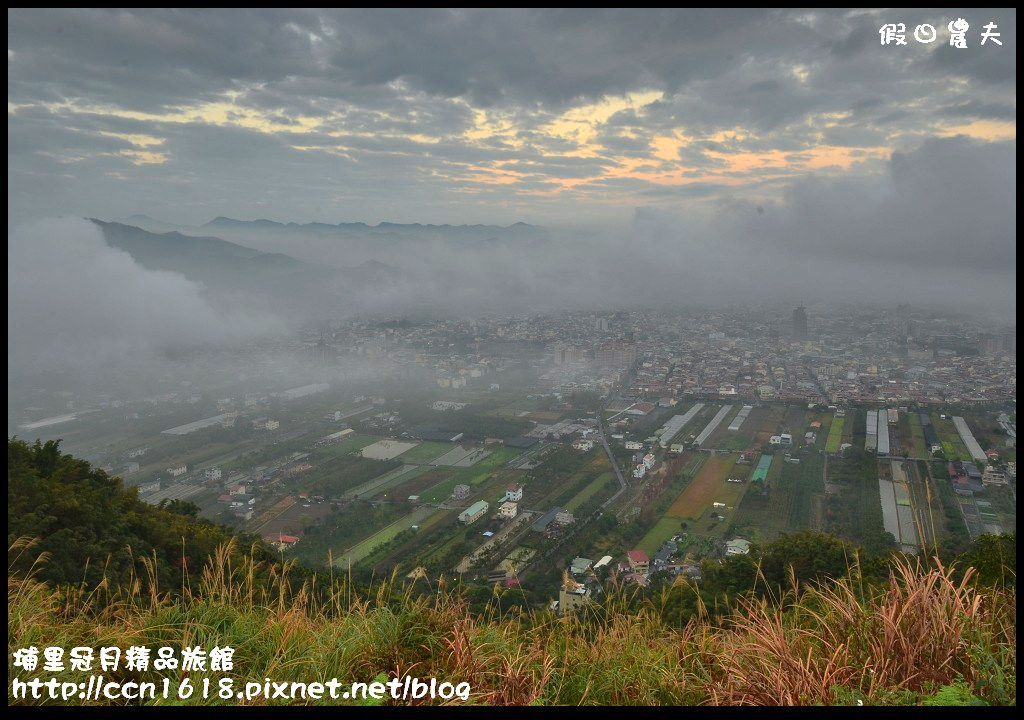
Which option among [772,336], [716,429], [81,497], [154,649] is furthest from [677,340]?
[154,649]

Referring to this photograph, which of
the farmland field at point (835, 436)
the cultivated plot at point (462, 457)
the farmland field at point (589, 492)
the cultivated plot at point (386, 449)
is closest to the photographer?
the farmland field at point (589, 492)

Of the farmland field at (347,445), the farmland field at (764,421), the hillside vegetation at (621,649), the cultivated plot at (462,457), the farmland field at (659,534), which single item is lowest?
Result: the farmland field at (659,534)

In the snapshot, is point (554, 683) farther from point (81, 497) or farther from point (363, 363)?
point (363, 363)

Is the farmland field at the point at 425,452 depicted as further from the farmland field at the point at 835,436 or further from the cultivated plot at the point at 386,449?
the farmland field at the point at 835,436

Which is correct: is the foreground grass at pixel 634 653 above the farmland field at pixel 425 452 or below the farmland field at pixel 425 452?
above

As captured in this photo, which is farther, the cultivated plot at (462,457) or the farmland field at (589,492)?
the cultivated plot at (462,457)

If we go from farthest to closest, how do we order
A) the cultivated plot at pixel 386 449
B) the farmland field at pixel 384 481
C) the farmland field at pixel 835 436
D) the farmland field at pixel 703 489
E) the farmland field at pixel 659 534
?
the cultivated plot at pixel 386 449, the farmland field at pixel 835 436, the farmland field at pixel 384 481, the farmland field at pixel 703 489, the farmland field at pixel 659 534

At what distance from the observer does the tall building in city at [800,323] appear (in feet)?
64.8

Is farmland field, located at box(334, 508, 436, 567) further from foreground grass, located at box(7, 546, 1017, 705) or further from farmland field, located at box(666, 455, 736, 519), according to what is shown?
foreground grass, located at box(7, 546, 1017, 705)

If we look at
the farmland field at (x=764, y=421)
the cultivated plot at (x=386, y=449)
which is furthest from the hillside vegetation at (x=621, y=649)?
the farmland field at (x=764, y=421)

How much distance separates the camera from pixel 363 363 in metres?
22.9

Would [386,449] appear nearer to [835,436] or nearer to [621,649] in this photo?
[835,436]

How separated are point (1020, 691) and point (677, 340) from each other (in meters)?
21.1

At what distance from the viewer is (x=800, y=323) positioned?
2016cm
